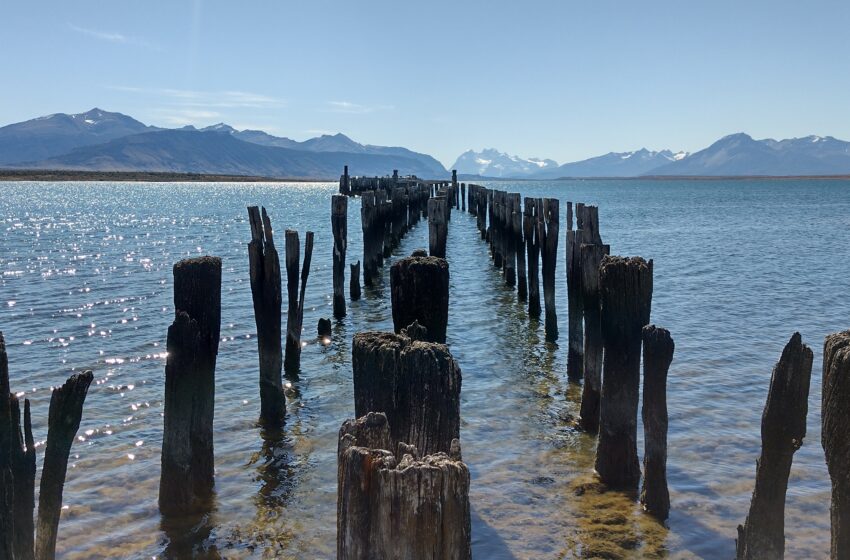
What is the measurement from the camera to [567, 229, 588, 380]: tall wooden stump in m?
11.6

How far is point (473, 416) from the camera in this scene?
1030 cm

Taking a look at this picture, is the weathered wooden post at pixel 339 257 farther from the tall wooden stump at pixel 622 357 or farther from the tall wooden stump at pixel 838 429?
the tall wooden stump at pixel 838 429

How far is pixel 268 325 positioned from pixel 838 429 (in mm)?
7117

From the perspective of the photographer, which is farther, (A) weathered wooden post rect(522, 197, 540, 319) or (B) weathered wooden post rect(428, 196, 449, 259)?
(A) weathered wooden post rect(522, 197, 540, 319)

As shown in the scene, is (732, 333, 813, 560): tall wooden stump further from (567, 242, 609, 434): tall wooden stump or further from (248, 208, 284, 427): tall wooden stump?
(248, 208, 284, 427): tall wooden stump

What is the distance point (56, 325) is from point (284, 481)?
10453 mm

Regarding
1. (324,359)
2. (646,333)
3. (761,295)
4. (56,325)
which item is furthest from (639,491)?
(761,295)

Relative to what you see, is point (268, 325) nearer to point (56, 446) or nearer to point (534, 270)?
point (56, 446)

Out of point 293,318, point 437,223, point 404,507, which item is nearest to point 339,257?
point 437,223

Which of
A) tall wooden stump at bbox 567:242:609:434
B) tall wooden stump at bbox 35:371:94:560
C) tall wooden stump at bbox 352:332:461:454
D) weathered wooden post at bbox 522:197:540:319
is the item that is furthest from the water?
tall wooden stump at bbox 352:332:461:454

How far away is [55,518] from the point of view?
515 centimetres

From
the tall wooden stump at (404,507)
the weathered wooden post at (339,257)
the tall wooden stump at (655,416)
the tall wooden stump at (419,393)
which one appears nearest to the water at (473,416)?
the tall wooden stump at (655,416)

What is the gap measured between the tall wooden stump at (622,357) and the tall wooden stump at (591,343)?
62.3 inches

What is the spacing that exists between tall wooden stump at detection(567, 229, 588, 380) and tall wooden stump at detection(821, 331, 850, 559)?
7340mm
